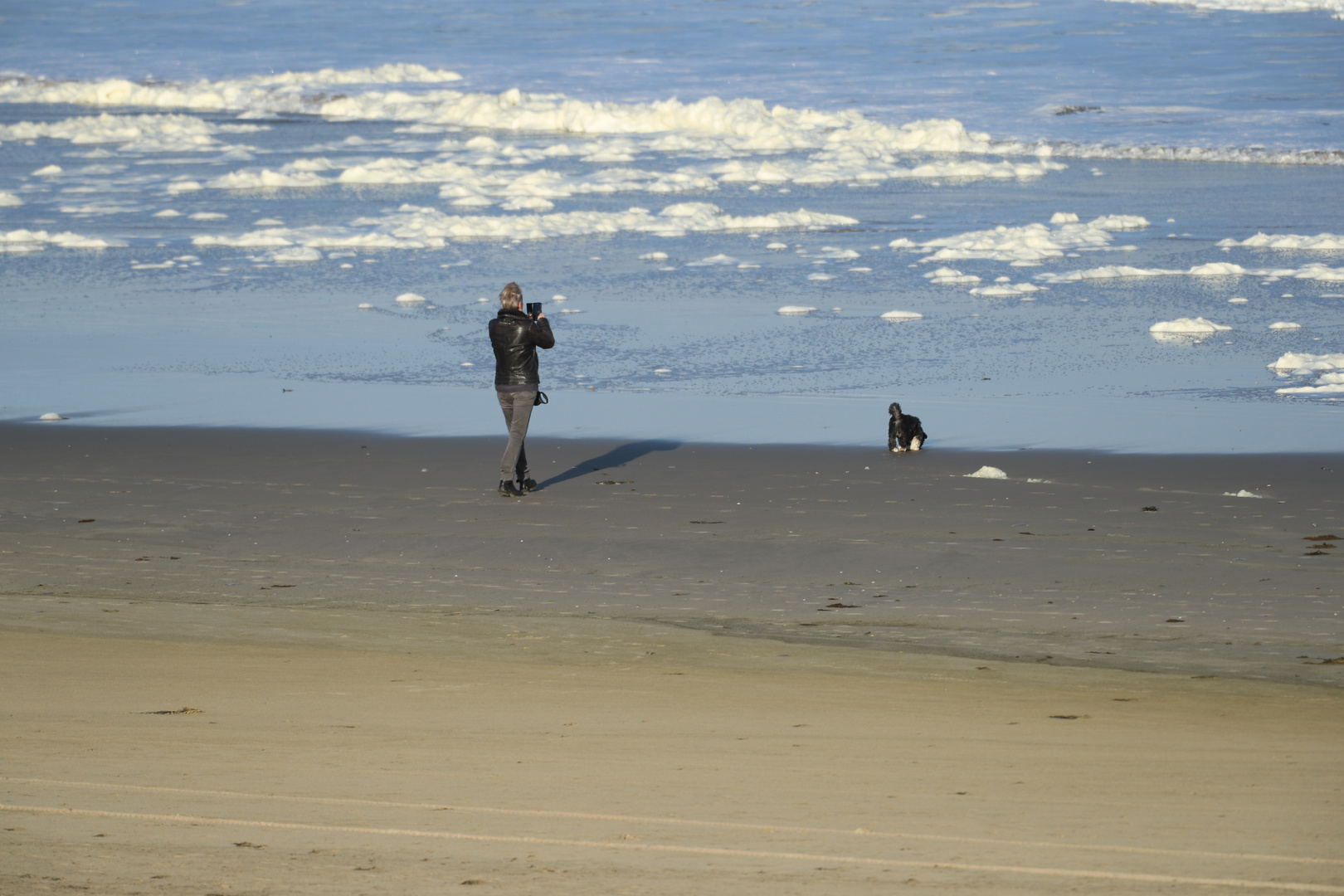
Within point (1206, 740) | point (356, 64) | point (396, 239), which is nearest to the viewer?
point (1206, 740)

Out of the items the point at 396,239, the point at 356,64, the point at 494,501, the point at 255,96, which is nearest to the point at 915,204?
the point at 396,239

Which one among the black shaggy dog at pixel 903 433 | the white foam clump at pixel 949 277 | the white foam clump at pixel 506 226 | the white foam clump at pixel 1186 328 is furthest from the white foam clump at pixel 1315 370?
the white foam clump at pixel 506 226

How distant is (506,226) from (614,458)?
1459 centimetres

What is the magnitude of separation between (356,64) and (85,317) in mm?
53156

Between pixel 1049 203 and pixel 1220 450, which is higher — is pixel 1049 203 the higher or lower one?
the higher one

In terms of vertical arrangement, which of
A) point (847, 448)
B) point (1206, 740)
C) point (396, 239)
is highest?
point (396, 239)

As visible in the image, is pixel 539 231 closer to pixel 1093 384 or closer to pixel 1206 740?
pixel 1093 384

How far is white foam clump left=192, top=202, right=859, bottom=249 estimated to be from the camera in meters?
24.8

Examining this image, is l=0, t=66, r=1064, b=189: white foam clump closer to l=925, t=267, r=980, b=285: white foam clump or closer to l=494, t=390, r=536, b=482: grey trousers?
l=925, t=267, r=980, b=285: white foam clump

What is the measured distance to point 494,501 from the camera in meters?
10.6

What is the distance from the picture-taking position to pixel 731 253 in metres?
22.9

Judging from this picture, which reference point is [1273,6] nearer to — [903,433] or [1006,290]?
[1006,290]

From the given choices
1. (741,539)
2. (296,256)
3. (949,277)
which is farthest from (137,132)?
(741,539)

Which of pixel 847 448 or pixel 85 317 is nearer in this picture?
pixel 847 448
